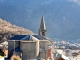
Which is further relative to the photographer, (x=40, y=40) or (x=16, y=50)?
(x=40, y=40)

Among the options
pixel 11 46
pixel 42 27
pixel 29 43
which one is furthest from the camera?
pixel 42 27

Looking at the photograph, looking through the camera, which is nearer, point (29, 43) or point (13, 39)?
point (29, 43)

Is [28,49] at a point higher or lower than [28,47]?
lower

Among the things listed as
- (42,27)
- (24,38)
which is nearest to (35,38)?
(24,38)

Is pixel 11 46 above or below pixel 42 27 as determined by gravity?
below

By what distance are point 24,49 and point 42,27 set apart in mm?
12300

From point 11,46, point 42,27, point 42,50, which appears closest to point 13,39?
point 11,46

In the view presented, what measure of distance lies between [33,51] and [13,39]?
3.39 m

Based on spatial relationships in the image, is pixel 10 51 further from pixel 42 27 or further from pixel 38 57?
pixel 42 27

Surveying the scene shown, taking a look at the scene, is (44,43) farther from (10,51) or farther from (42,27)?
(42,27)

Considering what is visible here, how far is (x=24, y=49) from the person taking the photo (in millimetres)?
35688

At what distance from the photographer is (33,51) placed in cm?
3603

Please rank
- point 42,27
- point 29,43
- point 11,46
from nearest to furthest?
point 29,43 → point 11,46 → point 42,27

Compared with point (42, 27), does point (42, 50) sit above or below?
below
